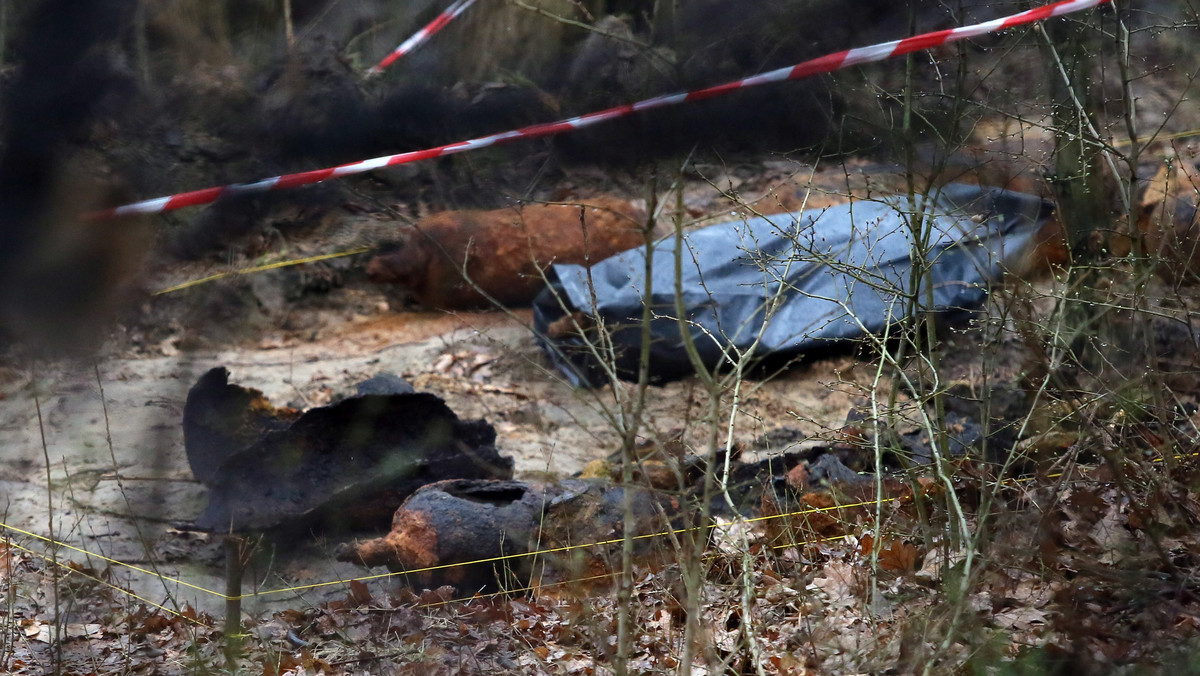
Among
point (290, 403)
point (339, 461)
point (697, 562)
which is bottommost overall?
point (290, 403)

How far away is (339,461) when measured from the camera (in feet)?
17.8

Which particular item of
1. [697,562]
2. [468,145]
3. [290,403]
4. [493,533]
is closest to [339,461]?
[493,533]

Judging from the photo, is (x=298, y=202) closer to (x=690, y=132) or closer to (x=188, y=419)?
(x=690, y=132)

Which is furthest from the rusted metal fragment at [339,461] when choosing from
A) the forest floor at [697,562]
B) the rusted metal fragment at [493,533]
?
the rusted metal fragment at [493,533]

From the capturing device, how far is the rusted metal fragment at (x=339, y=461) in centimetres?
510

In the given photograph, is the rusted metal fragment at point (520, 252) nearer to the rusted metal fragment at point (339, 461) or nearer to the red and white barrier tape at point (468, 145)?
the rusted metal fragment at point (339, 461)

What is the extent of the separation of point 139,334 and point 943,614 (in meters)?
2.25

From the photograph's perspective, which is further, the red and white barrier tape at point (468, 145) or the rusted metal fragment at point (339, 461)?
the rusted metal fragment at point (339, 461)

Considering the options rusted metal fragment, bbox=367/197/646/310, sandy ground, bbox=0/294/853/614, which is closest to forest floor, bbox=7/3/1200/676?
sandy ground, bbox=0/294/853/614

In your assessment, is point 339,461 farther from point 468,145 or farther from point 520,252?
point 520,252

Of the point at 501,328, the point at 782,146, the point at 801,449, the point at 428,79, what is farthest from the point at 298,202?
the point at 501,328

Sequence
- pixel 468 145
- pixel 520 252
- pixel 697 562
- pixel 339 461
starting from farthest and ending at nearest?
pixel 520 252 → pixel 339 461 → pixel 468 145 → pixel 697 562

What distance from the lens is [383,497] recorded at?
5.18 m

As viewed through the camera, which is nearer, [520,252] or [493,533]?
[493,533]
